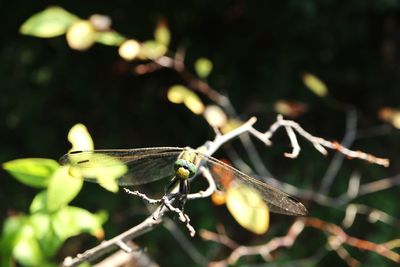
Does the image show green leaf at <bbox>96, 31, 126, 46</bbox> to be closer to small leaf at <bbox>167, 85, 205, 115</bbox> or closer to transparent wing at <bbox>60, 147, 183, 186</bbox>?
small leaf at <bbox>167, 85, 205, 115</bbox>

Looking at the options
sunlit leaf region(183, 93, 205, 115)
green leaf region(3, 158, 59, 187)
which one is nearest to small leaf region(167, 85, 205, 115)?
sunlit leaf region(183, 93, 205, 115)

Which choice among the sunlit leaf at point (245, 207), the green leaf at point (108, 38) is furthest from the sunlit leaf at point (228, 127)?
the sunlit leaf at point (245, 207)

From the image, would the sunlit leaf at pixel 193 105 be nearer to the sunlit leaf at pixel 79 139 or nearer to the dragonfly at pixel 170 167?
the dragonfly at pixel 170 167

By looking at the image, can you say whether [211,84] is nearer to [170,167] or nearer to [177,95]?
[177,95]

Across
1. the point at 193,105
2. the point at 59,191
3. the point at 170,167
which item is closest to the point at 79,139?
the point at 59,191

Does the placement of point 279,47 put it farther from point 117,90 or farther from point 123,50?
point 123,50

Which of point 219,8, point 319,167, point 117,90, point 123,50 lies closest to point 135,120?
point 117,90
